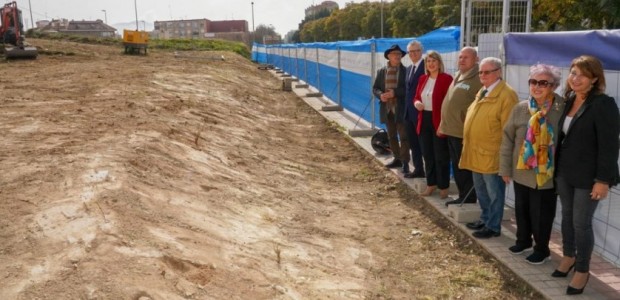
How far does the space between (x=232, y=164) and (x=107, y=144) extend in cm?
180

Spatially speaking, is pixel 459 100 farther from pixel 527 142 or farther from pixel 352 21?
pixel 352 21

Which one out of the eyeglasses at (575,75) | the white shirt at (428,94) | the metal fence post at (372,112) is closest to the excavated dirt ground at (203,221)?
the metal fence post at (372,112)

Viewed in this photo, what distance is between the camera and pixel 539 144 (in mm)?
4090

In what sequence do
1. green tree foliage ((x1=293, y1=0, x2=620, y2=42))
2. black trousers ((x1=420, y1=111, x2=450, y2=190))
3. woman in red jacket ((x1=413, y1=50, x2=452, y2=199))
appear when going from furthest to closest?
green tree foliage ((x1=293, y1=0, x2=620, y2=42))
black trousers ((x1=420, y1=111, x2=450, y2=190))
woman in red jacket ((x1=413, y1=50, x2=452, y2=199))

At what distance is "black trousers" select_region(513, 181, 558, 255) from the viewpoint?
14.3 ft

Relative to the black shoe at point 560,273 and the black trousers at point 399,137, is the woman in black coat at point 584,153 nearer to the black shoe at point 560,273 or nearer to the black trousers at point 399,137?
the black shoe at point 560,273

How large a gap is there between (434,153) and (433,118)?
1.76ft

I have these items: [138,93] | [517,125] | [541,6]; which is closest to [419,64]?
[517,125]

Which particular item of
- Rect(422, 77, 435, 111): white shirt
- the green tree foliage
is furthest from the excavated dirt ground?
the green tree foliage

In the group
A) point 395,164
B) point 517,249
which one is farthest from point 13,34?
point 517,249

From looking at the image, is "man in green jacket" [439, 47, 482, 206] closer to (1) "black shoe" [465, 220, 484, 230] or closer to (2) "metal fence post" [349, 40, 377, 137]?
(1) "black shoe" [465, 220, 484, 230]

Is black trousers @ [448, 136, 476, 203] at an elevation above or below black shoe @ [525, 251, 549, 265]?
above

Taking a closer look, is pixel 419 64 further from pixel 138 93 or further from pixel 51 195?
pixel 138 93

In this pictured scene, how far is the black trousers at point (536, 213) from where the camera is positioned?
436cm
